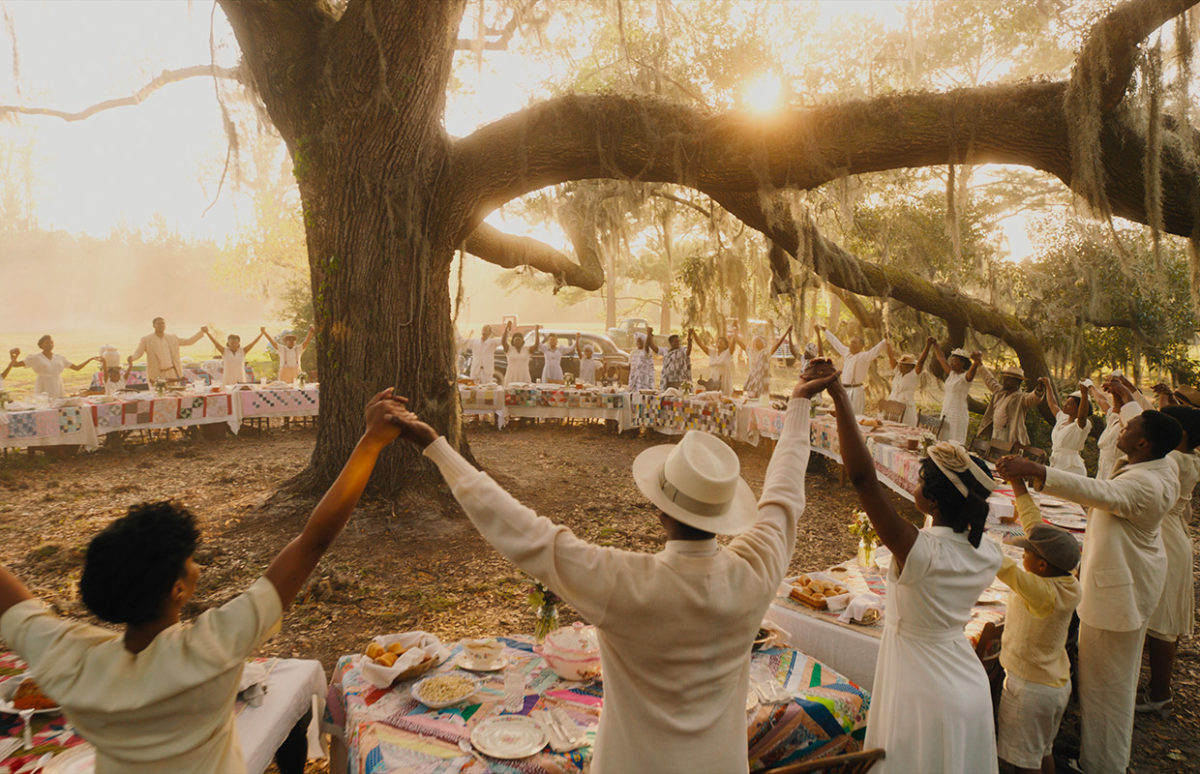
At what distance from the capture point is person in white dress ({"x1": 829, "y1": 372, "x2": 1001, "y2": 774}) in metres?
2.18

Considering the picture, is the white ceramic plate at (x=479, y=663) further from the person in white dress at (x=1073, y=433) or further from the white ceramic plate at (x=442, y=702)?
the person in white dress at (x=1073, y=433)

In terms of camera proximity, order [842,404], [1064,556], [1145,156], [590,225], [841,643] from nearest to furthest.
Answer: [842,404] < [1064,556] < [841,643] < [1145,156] < [590,225]

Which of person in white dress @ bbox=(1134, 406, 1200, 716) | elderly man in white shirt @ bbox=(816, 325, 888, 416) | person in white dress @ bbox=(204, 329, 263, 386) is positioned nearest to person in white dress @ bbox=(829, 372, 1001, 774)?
person in white dress @ bbox=(1134, 406, 1200, 716)

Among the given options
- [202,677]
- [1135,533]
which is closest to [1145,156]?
[1135,533]

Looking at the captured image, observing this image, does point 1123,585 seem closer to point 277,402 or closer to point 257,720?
point 257,720

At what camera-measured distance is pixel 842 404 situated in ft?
7.23

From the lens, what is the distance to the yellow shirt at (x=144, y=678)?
143cm

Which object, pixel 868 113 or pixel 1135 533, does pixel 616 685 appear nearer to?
pixel 1135 533

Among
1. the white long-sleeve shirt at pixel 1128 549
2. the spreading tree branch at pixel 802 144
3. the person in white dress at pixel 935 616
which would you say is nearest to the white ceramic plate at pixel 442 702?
the person in white dress at pixel 935 616

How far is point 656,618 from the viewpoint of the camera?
5.03 ft

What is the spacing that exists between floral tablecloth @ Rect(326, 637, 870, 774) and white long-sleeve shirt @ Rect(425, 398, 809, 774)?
64 cm

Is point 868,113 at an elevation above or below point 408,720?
above

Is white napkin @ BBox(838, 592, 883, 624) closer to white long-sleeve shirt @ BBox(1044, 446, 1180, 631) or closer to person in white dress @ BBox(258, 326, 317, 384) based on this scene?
white long-sleeve shirt @ BBox(1044, 446, 1180, 631)

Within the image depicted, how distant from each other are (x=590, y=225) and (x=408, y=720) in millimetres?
8524
